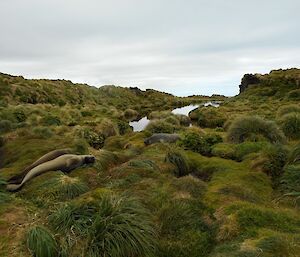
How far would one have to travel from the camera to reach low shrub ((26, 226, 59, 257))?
7.43 meters

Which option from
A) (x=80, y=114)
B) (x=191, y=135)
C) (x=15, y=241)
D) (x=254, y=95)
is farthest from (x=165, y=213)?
(x=254, y=95)

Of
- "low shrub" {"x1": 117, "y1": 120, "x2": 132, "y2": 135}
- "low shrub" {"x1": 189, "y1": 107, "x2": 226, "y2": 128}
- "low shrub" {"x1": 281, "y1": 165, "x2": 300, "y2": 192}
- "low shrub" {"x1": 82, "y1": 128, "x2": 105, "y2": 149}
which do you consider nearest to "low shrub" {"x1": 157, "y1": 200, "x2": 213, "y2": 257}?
"low shrub" {"x1": 281, "y1": 165, "x2": 300, "y2": 192}

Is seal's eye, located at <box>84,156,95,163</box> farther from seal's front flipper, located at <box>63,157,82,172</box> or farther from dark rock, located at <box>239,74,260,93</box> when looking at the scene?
dark rock, located at <box>239,74,260,93</box>

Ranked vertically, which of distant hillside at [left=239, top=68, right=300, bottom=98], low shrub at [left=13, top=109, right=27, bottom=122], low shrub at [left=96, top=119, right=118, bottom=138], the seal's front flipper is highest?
distant hillside at [left=239, top=68, right=300, bottom=98]

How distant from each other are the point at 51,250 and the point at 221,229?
368 centimetres

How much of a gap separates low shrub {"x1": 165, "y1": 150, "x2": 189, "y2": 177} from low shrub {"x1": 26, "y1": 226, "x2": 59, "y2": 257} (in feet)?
25.5

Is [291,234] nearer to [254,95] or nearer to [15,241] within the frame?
[15,241]

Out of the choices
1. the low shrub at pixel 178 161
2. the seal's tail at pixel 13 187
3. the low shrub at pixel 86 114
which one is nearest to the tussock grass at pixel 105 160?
the low shrub at pixel 178 161

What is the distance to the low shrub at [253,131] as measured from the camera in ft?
62.7

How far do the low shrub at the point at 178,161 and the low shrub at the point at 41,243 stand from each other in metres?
7.78

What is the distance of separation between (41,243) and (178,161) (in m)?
8.29

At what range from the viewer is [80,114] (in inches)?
1897

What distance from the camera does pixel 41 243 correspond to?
750 centimetres

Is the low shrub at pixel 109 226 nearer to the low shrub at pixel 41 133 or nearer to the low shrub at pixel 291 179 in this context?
the low shrub at pixel 291 179
